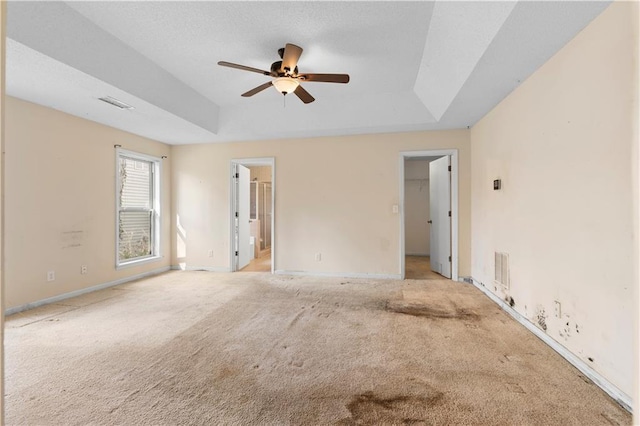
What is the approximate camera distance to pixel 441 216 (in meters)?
4.92

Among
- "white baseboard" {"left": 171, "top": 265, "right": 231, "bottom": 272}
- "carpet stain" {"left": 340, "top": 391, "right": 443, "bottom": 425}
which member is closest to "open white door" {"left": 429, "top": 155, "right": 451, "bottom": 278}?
"carpet stain" {"left": 340, "top": 391, "right": 443, "bottom": 425}

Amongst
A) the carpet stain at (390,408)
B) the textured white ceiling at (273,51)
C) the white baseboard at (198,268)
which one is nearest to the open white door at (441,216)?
the textured white ceiling at (273,51)

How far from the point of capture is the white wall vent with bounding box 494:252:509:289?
3238 millimetres

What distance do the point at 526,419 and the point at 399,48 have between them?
3.10 metres

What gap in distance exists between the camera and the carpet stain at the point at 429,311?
9.99 feet

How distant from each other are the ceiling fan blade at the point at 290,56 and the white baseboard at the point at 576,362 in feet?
10.1

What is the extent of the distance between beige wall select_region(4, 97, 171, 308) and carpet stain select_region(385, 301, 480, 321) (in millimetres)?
4075

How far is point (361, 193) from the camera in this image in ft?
15.9

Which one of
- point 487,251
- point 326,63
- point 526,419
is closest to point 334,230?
point 487,251

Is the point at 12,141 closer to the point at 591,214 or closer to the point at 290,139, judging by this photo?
the point at 290,139

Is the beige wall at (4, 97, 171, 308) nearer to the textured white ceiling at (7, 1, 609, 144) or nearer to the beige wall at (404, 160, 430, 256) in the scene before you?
the textured white ceiling at (7, 1, 609, 144)

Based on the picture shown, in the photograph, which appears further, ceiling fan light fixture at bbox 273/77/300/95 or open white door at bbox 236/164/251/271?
open white door at bbox 236/164/251/271

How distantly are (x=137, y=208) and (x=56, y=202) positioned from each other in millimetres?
1378

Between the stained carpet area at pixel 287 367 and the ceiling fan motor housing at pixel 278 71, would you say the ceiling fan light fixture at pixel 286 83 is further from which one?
the stained carpet area at pixel 287 367
